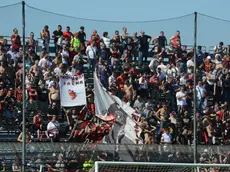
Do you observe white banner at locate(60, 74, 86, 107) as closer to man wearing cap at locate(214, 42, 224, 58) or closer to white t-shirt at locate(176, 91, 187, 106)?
white t-shirt at locate(176, 91, 187, 106)

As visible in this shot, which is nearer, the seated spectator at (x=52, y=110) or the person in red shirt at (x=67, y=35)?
the seated spectator at (x=52, y=110)

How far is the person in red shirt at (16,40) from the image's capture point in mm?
20002

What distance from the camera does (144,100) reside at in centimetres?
2252

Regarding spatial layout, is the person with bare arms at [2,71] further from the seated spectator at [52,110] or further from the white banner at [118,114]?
the white banner at [118,114]

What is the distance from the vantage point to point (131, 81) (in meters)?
23.2

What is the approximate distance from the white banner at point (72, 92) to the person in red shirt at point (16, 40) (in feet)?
4.45

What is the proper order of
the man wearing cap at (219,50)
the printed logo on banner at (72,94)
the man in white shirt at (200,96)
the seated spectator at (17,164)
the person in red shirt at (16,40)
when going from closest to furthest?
1. the seated spectator at (17,164)
2. the person in red shirt at (16,40)
3. the printed logo on banner at (72,94)
4. the man in white shirt at (200,96)
5. the man wearing cap at (219,50)

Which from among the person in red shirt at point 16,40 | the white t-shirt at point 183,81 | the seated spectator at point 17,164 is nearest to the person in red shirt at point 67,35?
the person in red shirt at point 16,40

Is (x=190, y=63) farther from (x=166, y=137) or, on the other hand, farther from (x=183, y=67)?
(x=166, y=137)

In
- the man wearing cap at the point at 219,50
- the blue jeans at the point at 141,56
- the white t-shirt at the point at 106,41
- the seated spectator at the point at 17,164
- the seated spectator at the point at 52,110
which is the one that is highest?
the white t-shirt at the point at 106,41

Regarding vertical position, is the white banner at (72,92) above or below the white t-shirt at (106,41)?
below

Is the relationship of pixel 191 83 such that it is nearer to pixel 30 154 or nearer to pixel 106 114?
pixel 106 114

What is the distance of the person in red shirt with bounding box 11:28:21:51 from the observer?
2000 cm

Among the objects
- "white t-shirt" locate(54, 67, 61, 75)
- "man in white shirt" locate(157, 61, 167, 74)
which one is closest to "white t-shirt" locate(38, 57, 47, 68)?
"white t-shirt" locate(54, 67, 61, 75)
